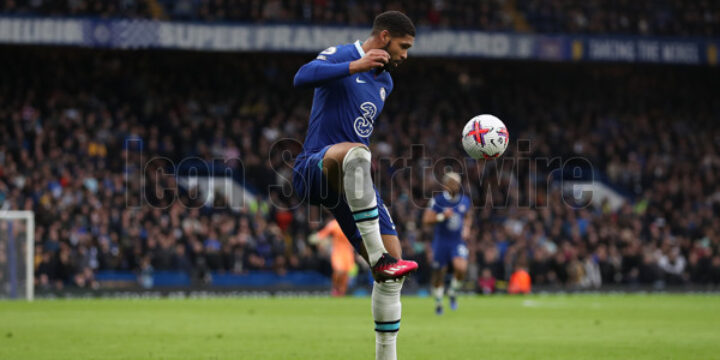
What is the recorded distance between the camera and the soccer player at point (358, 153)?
6871 millimetres

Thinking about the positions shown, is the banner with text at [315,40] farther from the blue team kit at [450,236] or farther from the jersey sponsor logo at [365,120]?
the jersey sponsor logo at [365,120]

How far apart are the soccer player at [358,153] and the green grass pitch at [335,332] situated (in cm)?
262

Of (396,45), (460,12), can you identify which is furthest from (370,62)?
(460,12)

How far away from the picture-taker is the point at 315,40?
33281 millimetres

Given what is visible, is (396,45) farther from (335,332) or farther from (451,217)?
(451,217)

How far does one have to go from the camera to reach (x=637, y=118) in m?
39.6

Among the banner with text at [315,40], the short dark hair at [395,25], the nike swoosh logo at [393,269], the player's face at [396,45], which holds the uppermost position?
the banner with text at [315,40]

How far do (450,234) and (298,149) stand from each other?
44.9 ft

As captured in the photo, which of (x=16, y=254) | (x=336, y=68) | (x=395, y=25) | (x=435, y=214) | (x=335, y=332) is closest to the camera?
(x=336, y=68)

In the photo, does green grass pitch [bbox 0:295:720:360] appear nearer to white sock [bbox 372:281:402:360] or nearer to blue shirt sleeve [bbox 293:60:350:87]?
white sock [bbox 372:281:402:360]

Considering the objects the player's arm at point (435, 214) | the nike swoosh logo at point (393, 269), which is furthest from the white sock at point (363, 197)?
the player's arm at point (435, 214)

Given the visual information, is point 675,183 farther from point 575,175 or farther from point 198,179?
point 198,179

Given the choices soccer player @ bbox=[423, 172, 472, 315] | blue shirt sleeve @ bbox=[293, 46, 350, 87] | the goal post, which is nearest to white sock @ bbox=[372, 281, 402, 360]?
blue shirt sleeve @ bbox=[293, 46, 350, 87]

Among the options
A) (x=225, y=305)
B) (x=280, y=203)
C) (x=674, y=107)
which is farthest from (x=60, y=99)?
(x=674, y=107)
